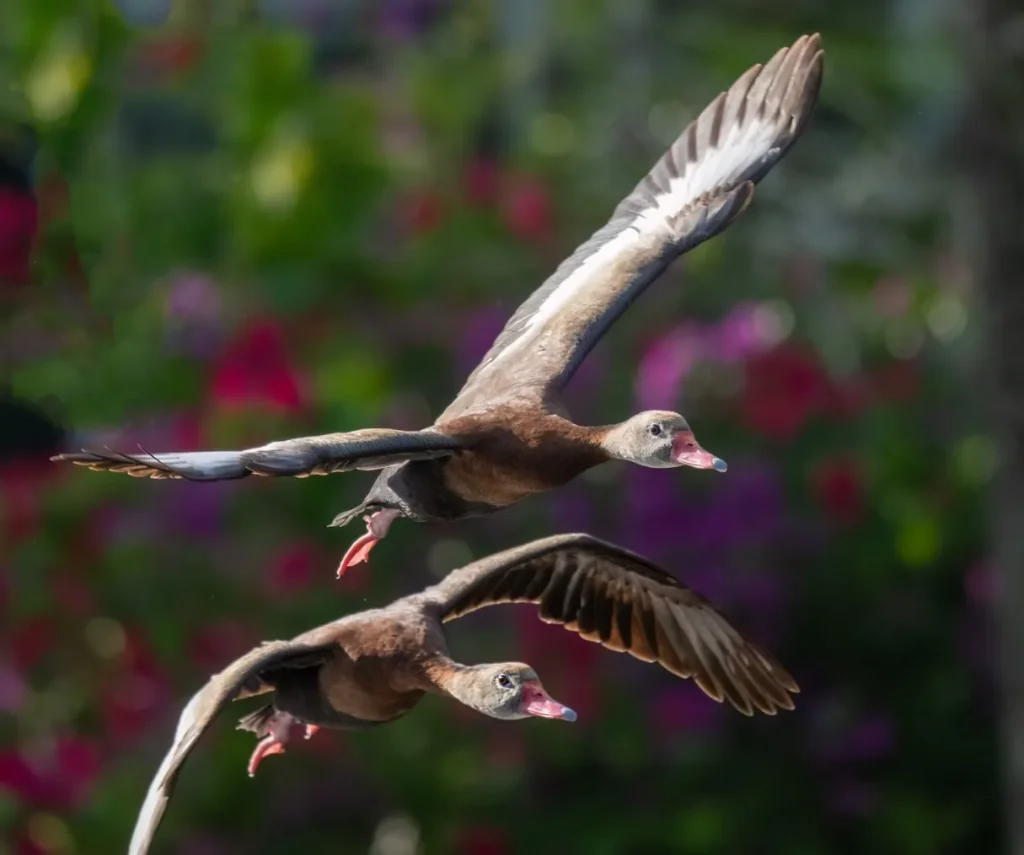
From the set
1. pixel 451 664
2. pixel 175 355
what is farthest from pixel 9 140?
pixel 451 664

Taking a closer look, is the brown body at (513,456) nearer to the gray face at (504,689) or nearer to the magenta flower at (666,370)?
the gray face at (504,689)

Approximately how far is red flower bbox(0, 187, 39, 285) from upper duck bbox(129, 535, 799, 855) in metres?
3.76

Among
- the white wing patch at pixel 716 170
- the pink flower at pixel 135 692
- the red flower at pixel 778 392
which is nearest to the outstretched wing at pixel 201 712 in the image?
the white wing patch at pixel 716 170

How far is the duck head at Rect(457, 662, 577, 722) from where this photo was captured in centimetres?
278

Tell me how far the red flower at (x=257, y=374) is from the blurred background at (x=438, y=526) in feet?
0.05

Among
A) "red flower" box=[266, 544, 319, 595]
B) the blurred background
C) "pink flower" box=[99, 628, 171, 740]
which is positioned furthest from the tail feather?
"pink flower" box=[99, 628, 171, 740]

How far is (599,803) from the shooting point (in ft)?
23.9

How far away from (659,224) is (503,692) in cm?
118

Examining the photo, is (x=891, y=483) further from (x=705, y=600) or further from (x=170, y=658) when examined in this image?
(x=705, y=600)

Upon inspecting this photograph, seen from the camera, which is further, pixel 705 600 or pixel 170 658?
pixel 170 658

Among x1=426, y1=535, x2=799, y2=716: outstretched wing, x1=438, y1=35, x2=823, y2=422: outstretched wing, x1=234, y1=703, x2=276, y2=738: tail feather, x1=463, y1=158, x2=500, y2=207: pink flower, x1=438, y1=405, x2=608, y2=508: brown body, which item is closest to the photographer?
x1=438, y1=405, x2=608, y2=508: brown body

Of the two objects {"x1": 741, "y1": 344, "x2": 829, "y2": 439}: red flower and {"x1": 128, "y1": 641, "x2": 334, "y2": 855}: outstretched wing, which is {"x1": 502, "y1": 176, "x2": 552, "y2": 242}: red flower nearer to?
{"x1": 741, "y1": 344, "x2": 829, "y2": 439}: red flower

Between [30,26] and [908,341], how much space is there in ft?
11.7

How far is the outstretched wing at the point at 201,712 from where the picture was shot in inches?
96.8
